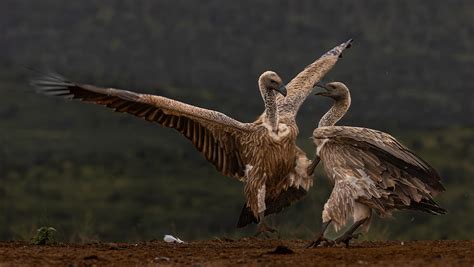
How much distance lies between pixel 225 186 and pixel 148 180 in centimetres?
191

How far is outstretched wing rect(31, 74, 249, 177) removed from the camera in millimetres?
11188

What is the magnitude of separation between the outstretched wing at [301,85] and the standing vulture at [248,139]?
0.17 m

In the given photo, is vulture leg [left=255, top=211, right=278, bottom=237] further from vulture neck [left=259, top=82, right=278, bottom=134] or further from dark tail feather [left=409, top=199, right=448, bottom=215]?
dark tail feather [left=409, top=199, right=448, bottom=215]

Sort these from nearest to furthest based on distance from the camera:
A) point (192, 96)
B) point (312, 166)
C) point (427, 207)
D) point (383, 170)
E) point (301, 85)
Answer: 1. point (383, 170)
2. point (427, 207)
3. point (312, 166)
4. point (301, 85)
5. point (192, 96)

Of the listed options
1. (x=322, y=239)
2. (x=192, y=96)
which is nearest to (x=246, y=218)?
(x=322, y=239)

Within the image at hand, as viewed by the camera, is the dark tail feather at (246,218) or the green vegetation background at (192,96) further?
the green vegetation background at (192,96)

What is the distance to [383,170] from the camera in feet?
33.1

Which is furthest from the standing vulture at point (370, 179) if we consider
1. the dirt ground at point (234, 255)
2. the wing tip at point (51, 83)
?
the wing tip at point (51, 83)

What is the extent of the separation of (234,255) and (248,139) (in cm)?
250

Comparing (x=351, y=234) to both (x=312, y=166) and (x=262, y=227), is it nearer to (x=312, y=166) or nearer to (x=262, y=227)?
(x=312, y=166)

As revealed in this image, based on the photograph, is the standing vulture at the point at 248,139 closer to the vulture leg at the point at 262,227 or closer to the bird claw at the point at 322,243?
the vulture leg at the point at 262,227

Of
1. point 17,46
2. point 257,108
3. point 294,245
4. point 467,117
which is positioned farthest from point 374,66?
point 294,245

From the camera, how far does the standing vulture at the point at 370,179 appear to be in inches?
396

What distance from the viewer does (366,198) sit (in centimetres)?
1009
